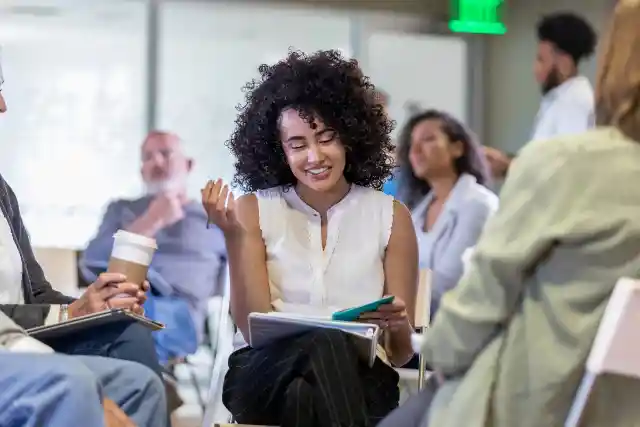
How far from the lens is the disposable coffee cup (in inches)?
60.6

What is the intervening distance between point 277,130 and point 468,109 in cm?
256

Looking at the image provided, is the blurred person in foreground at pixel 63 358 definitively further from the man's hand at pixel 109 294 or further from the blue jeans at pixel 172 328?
the blue jeans at pixel 172 328

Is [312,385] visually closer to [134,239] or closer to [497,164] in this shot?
[134,239]

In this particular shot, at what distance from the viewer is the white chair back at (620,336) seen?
88cm

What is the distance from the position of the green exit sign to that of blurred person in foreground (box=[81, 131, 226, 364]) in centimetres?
157

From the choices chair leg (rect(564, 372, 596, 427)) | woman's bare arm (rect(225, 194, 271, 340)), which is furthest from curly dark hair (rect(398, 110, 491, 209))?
chair leg (rect(564, 372, 596, 427))

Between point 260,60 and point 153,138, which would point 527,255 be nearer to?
point 153,138

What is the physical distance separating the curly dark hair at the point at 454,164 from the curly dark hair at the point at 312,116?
1.14m

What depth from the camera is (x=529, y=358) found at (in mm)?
980

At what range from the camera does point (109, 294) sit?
159cm

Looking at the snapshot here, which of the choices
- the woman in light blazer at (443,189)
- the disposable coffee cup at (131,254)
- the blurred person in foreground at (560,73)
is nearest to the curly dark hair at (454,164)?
the woman in light blazer at (443,189)

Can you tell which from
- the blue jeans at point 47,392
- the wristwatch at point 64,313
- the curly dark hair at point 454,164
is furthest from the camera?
the curly dark hair at point 454,164

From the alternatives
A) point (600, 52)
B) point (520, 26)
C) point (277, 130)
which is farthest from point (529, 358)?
point (520, 26)

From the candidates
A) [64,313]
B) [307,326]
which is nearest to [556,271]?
[307,326]
